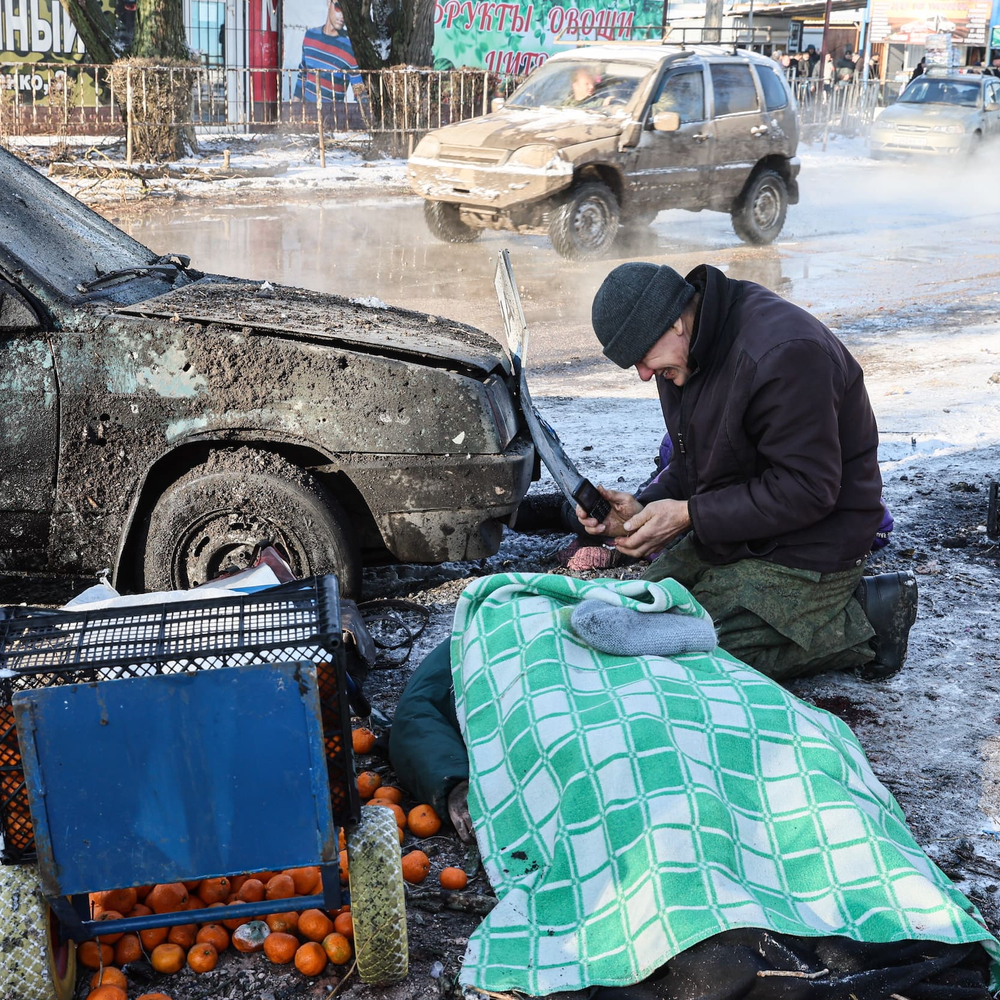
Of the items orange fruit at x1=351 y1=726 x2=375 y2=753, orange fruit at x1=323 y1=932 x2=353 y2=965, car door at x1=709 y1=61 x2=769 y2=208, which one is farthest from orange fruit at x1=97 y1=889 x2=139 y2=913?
car door at x1=709 y1=61 x2=769 y2=208

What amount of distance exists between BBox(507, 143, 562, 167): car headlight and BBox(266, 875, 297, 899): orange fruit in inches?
377

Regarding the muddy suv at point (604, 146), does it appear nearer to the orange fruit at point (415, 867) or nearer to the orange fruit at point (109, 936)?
the orange fruit at point (415, 867)

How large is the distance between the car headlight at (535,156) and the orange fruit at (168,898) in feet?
31.6

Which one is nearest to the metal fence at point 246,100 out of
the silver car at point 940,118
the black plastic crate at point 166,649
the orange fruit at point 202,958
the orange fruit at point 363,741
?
the silver car at point 940,118

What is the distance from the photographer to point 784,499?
353 centimetres

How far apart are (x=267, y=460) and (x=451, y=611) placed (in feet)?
3.34

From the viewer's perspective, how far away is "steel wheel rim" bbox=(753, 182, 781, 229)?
13.8 meters

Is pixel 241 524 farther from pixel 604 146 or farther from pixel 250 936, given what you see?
pixel 604 146

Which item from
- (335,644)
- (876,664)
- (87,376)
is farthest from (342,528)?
(876,664)

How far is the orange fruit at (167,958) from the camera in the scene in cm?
256

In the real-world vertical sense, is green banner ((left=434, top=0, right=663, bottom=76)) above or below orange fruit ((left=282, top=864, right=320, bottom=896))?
above

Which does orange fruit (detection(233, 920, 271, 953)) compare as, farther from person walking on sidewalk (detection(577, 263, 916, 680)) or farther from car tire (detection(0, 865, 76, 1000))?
person walking on sidewalk (detection(577, 263, 916, 680))

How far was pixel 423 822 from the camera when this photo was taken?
3059 millimetres

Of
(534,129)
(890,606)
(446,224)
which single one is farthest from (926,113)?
(890,606)
